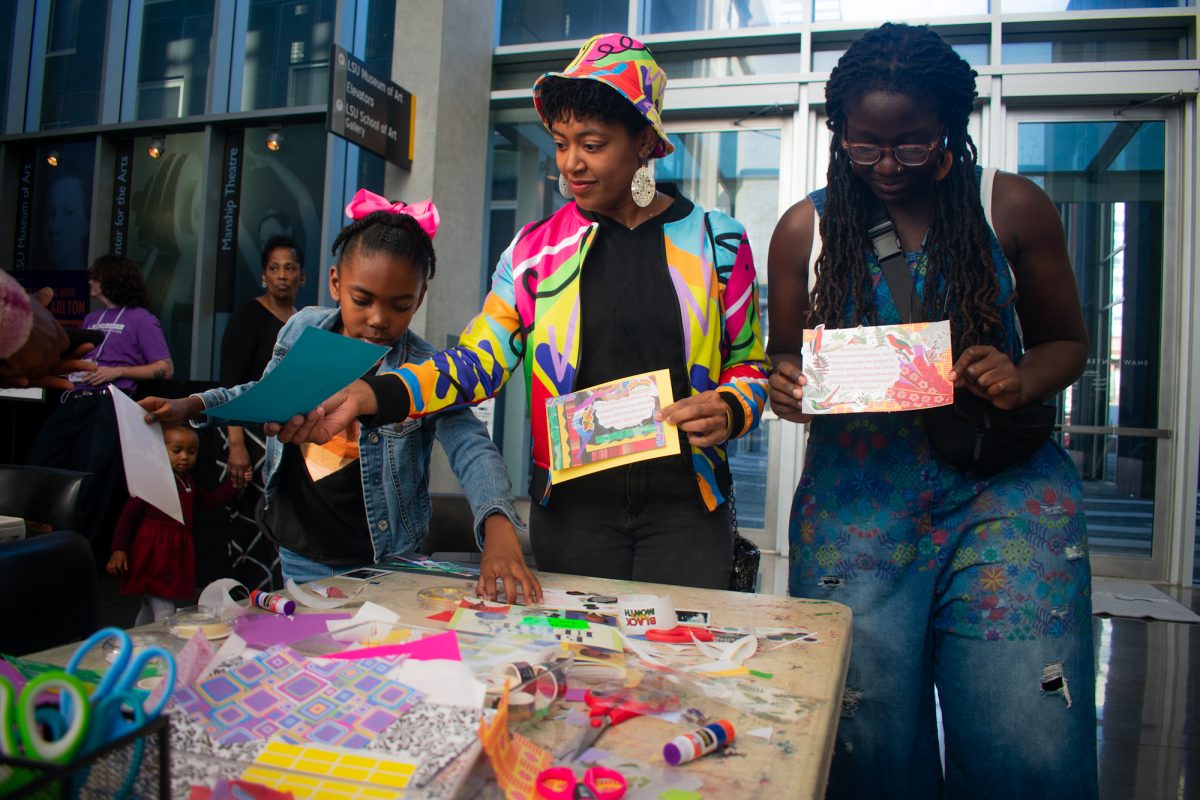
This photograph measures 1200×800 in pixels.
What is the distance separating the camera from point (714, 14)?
264 inches

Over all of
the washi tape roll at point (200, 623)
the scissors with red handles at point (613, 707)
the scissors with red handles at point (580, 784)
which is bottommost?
the scissors with red handles at point (580, 784)

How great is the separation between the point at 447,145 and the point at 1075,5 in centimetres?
455

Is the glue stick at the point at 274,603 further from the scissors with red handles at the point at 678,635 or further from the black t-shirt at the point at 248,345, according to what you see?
the black t-shirt at the point at 248,345

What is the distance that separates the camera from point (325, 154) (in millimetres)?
6828

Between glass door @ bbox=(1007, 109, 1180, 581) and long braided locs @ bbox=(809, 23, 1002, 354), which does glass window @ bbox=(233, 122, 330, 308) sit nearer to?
glass door @ bbox=(1007, 109, 1180, 581)

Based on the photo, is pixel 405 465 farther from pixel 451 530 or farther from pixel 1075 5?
pixel 1075 5

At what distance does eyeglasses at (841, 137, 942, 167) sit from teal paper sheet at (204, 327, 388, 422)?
0.91 meters

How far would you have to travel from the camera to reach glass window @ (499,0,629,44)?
6.99 meters

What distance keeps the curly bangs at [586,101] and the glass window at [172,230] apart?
6612 mm

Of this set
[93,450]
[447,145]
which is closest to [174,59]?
[447,145]

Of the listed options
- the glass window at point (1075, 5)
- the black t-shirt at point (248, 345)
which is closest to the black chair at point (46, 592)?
the black t-shirt at point (248, 345)

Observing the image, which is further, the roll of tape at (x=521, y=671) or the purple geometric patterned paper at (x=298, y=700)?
the roll of tape at (x=521, y=671)

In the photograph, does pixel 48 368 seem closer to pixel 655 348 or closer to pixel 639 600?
pixel 639 600

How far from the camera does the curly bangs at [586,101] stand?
172 centimetres
